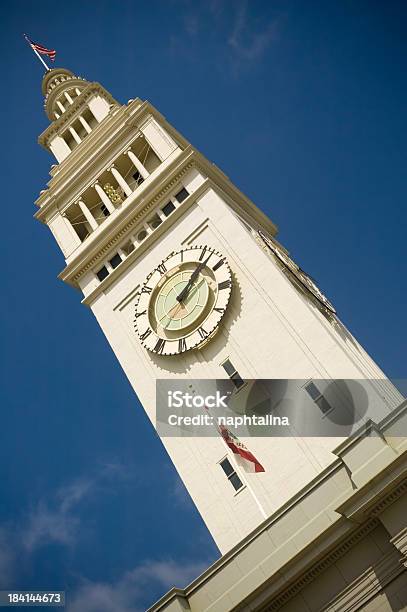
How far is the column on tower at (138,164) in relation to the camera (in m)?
38.6

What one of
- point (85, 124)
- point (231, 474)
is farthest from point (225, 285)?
point (85, 124)

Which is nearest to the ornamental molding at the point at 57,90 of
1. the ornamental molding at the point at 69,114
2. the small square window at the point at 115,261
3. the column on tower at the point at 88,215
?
the ornamental molding at the point at 69,114

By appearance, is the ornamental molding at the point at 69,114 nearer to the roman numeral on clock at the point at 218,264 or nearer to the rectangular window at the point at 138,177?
the rectangular window at the point at 138,177

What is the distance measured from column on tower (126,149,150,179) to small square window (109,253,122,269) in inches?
207

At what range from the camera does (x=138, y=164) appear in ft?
129

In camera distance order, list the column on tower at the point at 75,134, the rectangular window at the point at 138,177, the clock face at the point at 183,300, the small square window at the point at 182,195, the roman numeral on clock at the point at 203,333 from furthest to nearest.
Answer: the column on tower at the point at 75,134, the rectangular window at the point at 138,177, the small square window at the point at 182,195, the clock face at the point at 183,300, the roman numeral on clock at the point at 203,333

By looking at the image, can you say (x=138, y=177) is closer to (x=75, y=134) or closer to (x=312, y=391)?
(x=75, y=134)

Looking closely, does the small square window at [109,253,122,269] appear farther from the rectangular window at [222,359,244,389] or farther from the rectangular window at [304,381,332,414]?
the rectangular window at [304,381,332,414]

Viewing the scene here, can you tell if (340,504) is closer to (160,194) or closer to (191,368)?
(191,368)

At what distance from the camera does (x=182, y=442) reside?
28.0 m

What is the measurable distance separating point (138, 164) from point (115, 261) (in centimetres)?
671

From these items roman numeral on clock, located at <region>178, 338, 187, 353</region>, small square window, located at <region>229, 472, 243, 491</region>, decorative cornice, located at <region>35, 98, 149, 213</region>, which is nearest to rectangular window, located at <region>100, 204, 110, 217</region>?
decorative cornice, located at <region>35, 98, 149, 213</region>

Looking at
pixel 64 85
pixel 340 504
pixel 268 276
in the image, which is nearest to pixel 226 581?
pixel 340 504

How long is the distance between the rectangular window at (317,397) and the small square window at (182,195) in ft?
47.9
